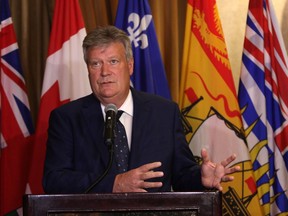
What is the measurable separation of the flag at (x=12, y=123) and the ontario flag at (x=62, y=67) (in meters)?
0.12

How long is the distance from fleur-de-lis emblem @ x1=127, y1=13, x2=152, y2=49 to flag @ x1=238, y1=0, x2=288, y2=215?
26.8 inches

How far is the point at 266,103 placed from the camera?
432cm

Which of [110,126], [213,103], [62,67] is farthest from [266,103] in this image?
[110,126]

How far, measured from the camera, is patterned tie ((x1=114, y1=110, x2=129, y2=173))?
119 inches

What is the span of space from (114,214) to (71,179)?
28.5 inches

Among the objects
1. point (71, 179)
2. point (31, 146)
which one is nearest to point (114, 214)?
point (71, 179)

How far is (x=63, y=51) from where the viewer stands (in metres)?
4.24

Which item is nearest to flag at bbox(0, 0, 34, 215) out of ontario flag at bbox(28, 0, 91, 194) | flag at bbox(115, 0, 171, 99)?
ontario flag at bbox(28, 0, 91, 194)

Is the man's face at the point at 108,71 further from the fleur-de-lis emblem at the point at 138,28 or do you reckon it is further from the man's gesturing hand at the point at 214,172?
the fleur-de-lis emblem at the point at 138,28

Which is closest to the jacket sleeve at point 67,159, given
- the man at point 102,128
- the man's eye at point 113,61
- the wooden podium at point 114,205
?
the man at point 102,128

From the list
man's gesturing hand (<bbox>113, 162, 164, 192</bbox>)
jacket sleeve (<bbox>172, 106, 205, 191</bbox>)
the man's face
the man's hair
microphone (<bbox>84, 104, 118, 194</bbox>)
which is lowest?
jacket sleeve (<bbox>172, 106, 205, 191</bbox>)

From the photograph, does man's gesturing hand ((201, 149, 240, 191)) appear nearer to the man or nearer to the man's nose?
the man

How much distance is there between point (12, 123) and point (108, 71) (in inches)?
48.5

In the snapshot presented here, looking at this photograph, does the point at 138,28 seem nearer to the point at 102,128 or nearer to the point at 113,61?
the point at 113,61
